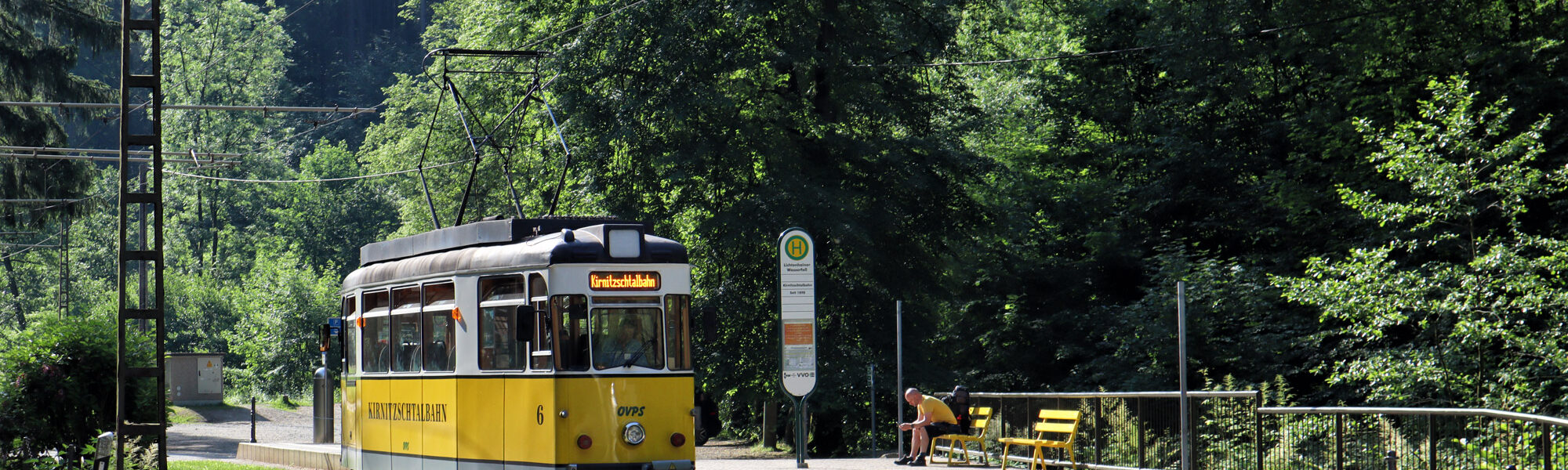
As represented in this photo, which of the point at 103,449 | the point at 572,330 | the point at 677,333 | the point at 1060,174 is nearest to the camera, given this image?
the point at 103,449

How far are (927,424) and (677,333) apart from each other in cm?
572

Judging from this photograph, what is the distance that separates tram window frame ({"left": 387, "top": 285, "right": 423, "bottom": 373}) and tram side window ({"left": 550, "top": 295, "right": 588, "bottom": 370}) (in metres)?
2.28

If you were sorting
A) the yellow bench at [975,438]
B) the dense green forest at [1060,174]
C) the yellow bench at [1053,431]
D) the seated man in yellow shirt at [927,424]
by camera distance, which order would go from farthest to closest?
the dense green forest at [1060,174], the seated man in yellow shirt at [927,424], the yellow bench at [975,438], the yellow bench at [1053,431]

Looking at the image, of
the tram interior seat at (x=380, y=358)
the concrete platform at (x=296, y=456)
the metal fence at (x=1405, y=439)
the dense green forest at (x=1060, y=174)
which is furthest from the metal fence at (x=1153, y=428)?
the concrete platform at (x=296, y=456)

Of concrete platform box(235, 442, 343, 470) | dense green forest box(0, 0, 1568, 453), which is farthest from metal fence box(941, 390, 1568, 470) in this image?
concrete platform box(235, 442, 343, 470)

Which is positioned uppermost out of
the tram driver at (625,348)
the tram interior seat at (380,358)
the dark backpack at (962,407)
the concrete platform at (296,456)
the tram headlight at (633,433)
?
the tram driver at (625,348)

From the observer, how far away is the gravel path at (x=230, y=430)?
93.2 ft

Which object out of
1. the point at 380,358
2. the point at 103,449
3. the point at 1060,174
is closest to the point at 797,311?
the point at 380,358

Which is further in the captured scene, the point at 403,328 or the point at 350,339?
the point at 350,339

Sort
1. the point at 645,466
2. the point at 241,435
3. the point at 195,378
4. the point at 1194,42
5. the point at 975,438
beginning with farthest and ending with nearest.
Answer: the point at 195,378 < the point at 241,435 < the point at 1194,42 < the point at 975,438 < the point at 645,466

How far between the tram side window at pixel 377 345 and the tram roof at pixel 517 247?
0.48 m

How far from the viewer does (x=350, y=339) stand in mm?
16703

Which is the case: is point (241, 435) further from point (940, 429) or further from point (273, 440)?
point (940, 429)

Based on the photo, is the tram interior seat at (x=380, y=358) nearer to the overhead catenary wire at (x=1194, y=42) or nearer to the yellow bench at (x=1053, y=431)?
the yellow bench at (x=1053, y=431)
